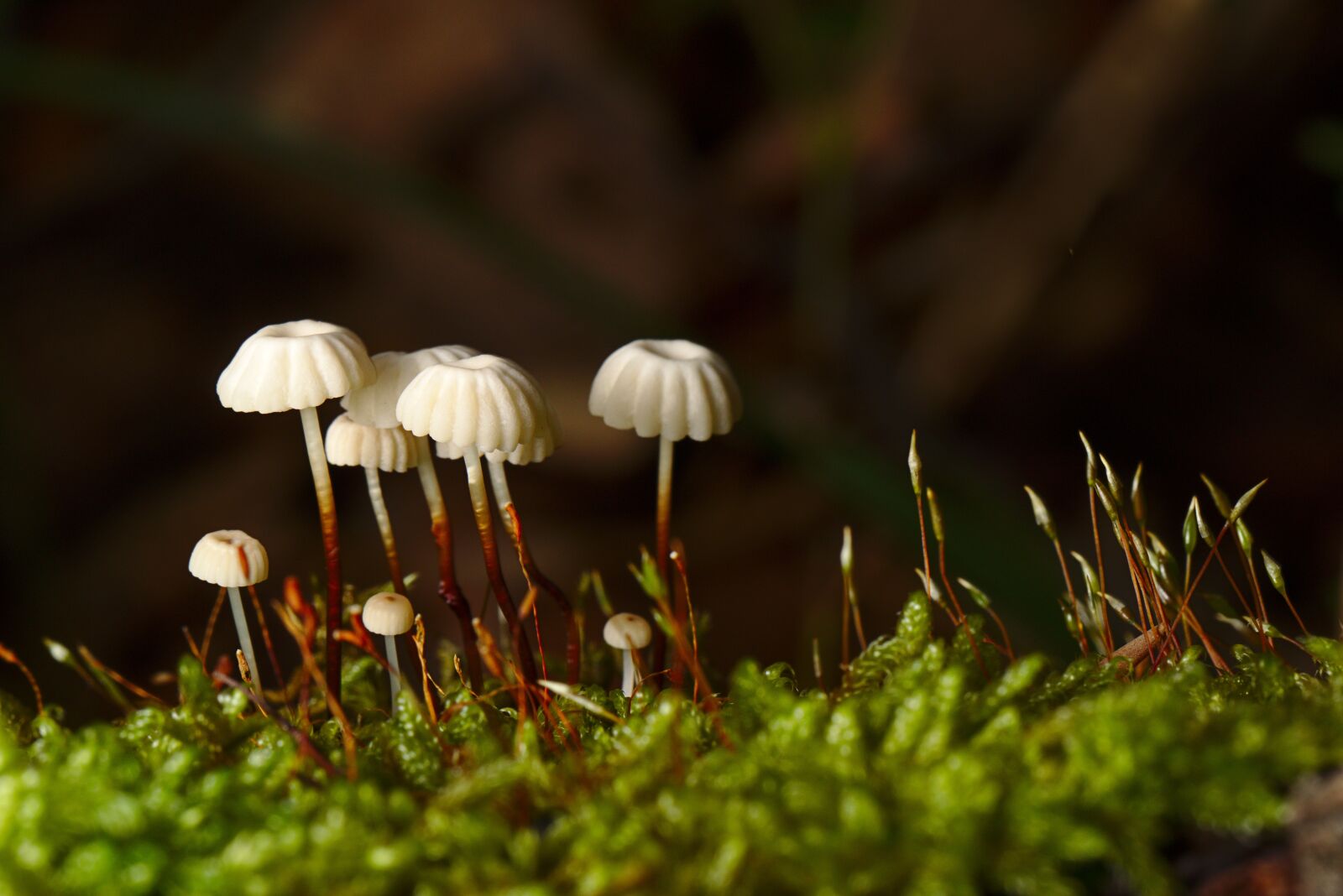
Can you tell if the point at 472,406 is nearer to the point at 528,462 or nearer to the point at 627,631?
the point at 528,462

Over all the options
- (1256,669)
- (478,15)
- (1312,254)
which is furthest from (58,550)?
(1312,254)

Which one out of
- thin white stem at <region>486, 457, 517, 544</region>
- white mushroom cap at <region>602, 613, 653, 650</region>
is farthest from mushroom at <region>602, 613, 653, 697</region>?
thin white stem at <region>486, 457, 517, 544</region>

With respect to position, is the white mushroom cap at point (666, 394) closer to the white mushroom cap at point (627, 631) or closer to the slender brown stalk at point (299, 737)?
the white mushroom cap at point (627, 631)

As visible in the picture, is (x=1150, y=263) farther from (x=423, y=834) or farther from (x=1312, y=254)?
(x=423, y=834)

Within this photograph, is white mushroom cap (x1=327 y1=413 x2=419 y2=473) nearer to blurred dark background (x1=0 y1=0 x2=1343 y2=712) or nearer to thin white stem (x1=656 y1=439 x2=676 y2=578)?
thin white stem (x1=656 y1=439 x2=676 y2=578)

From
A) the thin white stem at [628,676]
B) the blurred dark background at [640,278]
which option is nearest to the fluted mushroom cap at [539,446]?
the thin white stem at [628,676]
